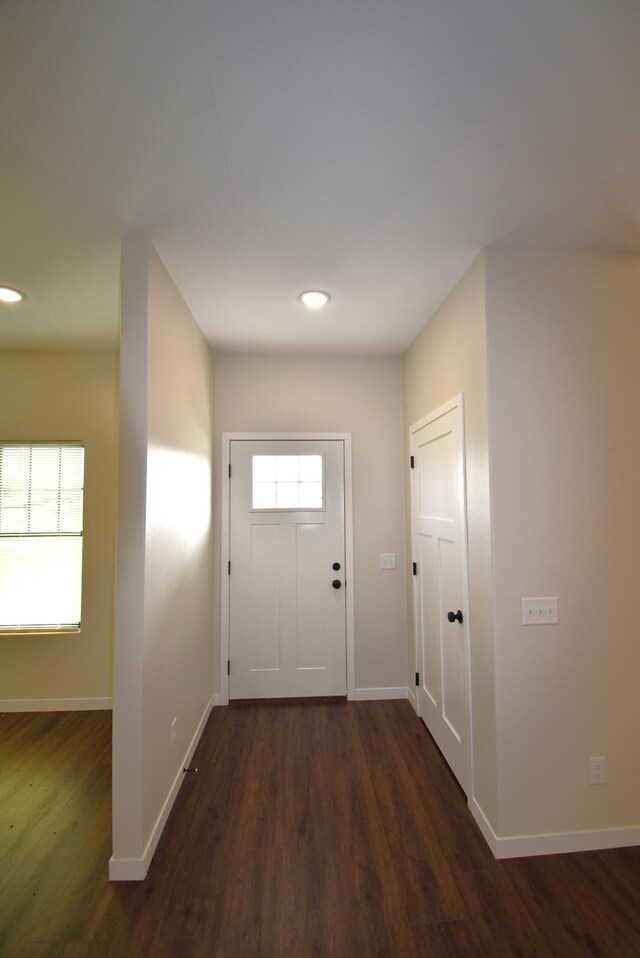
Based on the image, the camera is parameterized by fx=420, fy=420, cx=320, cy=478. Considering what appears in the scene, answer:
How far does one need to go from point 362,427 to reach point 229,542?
1.40 metres

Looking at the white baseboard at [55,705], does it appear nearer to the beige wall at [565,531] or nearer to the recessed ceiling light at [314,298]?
Result: the beige wall at [565,531]

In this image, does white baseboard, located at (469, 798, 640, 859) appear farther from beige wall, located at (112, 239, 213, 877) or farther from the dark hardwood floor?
beige wall, located at (112, 239, 213, 877)

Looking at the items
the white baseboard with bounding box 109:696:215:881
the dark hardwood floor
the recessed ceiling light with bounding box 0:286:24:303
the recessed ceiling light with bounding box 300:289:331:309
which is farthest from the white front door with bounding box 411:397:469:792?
the recessed ceiling light with bounding box 0:286:24:303

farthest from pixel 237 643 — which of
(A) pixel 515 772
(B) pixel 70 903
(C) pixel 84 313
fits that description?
(C) pixel 84 313

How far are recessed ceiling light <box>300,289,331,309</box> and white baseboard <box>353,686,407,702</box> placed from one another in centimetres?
279

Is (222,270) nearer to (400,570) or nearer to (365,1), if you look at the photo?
(365,1)

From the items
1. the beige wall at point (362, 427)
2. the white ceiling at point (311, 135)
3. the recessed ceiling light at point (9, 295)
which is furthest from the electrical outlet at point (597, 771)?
the recessed ceiling light at point (9, 295)

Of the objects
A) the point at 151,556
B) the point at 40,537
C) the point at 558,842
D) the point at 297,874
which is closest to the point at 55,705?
the point at 40,537

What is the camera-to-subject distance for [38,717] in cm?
304

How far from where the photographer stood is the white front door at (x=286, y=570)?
10.6 ft

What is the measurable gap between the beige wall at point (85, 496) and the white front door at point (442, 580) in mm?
2304

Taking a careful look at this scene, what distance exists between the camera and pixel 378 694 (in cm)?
→ 326

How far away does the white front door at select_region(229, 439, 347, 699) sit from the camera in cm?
322

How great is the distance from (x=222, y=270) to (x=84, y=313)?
3.51ft
